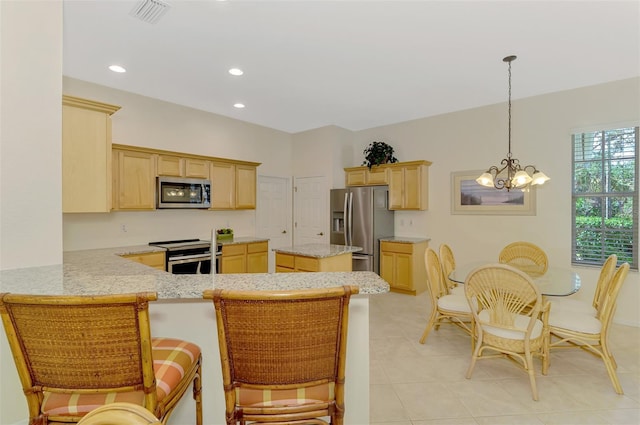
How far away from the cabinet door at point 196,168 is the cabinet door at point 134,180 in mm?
447

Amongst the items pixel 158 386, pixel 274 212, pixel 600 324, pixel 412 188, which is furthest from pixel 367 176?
pixel 158 386

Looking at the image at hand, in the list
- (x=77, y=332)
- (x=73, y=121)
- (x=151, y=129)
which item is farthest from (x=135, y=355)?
(x=151, y=129)

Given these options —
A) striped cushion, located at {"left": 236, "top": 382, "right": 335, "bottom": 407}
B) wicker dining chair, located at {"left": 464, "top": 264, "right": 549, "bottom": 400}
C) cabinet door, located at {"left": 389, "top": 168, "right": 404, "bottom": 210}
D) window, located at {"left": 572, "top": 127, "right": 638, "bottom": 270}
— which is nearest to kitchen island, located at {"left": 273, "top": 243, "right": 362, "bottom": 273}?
wicker dining chair, located at {"left": 464, "top": 264, "right": 549, "bottom": 400}

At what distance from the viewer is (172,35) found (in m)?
2.78

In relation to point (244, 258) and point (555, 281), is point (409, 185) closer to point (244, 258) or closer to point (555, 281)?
point (555, 281)

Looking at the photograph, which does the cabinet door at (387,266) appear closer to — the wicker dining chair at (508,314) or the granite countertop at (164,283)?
the wicker dining chair at (508,314)

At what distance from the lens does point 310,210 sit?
19.8 ft

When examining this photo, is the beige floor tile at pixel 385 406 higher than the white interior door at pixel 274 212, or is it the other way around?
the white interior door at pixel 274 212

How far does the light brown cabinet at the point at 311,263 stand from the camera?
10.9 ft

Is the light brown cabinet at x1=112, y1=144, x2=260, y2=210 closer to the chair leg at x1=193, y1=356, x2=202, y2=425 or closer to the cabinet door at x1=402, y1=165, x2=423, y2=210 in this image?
the cabinet door at x1=402, y1=165, x2=423, y2=210

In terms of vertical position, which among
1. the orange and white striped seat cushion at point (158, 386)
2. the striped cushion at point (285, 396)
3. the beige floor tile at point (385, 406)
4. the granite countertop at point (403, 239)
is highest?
the granite countertop at point (403, 239)

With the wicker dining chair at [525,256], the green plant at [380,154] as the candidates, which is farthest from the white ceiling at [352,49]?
the wicker dining chair at [525,256]

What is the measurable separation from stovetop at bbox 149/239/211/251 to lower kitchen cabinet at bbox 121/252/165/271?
151 mm

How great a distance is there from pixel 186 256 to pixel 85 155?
174 centimetres
